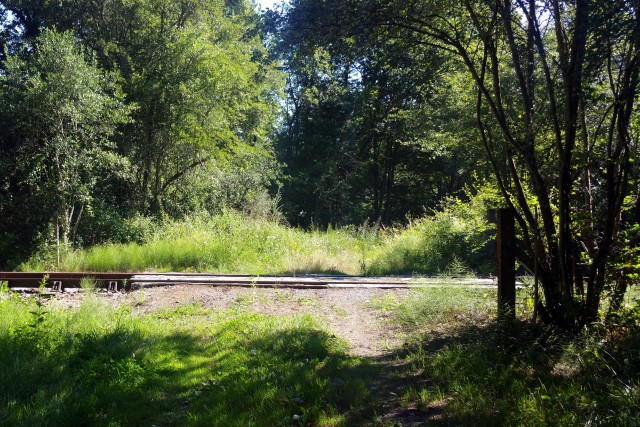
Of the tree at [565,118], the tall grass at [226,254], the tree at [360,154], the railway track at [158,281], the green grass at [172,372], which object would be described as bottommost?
the green grass at [172,372]

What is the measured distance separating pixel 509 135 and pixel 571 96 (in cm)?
84

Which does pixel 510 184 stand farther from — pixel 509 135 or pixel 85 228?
pixel 85 228

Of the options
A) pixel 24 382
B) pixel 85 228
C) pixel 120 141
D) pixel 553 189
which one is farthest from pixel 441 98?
pixel 24 382

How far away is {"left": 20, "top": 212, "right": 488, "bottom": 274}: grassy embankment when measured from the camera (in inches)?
574

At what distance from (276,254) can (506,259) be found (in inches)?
381

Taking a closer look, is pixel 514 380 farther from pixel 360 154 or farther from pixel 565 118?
pixel 360 154

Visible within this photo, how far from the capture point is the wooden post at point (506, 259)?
675cm

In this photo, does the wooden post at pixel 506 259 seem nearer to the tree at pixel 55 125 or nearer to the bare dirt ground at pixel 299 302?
the bare dirt ground at pixel 299 302

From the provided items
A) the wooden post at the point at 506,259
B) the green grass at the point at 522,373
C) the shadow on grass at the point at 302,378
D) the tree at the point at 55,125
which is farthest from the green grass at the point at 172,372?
the tree at the point at 55,125

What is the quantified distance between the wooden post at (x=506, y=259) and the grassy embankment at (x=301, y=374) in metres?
0.41

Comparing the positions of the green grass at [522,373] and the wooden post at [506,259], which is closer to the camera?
the green grass at [522,373]

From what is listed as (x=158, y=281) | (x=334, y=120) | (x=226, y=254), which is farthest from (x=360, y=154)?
(x=158, y=281)

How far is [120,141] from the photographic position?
20.5 metres

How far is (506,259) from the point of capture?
6.78 metres
